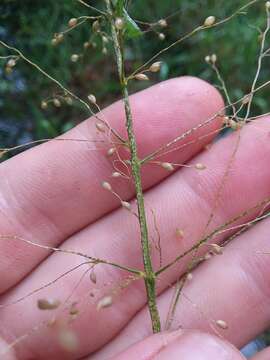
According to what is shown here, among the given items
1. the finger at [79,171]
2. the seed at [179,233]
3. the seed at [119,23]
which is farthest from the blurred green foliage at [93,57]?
the seed at [119,23]

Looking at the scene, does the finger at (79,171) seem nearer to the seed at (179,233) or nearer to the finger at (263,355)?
the seed at (179,233)

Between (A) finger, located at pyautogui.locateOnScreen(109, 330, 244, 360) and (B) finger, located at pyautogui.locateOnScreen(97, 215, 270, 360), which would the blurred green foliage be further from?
(A) finger, located at pyautogui.locateOnScreen(109, 330, 244, 360)

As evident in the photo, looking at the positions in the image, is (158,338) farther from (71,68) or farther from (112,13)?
(71,68)

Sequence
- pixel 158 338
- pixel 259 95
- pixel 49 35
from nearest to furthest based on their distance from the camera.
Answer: pixel 158 338 → pixel 49 35 → pixel 259 95

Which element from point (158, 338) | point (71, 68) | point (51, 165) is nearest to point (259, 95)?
point (71, 68)

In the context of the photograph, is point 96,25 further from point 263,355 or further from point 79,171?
point 263,355

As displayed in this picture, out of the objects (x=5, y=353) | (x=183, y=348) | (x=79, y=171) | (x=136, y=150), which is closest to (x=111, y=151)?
(x=136, y=150)

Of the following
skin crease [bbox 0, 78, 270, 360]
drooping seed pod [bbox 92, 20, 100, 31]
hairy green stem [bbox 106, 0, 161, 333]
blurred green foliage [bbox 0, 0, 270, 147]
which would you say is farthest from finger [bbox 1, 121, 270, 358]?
blurred green foliage [bbox 0, 0, 270, 147]
